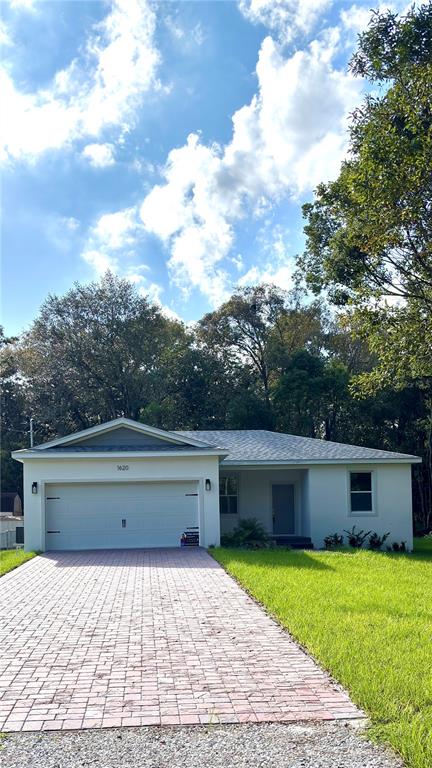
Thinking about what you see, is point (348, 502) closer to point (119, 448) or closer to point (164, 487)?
point (164, 487)

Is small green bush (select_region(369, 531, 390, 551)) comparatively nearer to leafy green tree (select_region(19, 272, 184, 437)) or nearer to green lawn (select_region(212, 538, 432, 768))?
green lawn (select_region(212, 538, 432, 768))

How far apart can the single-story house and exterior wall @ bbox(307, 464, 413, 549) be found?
0.03m

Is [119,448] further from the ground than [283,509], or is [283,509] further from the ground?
[119,448]

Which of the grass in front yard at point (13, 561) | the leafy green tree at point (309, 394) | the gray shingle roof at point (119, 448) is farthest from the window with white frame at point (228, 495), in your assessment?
the leafy green tree at point (309, 394)

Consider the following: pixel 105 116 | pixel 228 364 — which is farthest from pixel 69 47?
pixel 228 364

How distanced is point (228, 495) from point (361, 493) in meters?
4.19

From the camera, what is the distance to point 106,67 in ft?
44.5

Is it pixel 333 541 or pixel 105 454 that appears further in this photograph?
pixel 333 541

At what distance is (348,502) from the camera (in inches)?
734

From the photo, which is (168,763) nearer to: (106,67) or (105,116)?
(106,67)

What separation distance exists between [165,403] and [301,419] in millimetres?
7346

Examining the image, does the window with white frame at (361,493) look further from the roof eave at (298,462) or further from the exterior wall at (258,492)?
the exterior wall at (258,492)

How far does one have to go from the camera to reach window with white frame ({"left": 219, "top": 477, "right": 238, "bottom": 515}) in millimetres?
20125

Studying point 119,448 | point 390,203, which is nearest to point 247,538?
point 119,448
